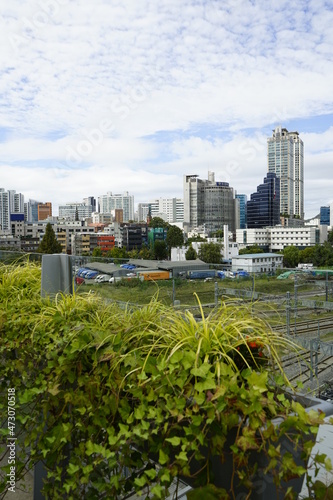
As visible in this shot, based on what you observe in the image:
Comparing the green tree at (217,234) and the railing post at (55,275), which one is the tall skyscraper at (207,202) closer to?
the green tree at (217,234)

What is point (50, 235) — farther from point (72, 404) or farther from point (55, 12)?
point (72, 404)

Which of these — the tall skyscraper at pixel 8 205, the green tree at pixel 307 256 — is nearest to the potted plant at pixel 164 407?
the green tree at pixel 307 256

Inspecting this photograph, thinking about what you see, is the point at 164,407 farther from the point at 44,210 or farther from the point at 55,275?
the point at 44,210

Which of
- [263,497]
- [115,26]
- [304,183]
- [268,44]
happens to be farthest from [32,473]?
[304,183]

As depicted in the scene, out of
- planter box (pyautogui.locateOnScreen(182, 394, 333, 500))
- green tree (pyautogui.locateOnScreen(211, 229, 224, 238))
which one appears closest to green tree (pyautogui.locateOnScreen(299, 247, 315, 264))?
green tree (pyautogui.locateOnScreen(211, 229, 224, 238))

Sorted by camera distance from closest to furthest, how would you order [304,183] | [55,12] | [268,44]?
[55,12]
[268,44]
[304,183]

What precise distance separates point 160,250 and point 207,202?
1268 inches

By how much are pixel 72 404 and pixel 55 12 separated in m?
4.91

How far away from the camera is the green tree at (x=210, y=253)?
67.6 m

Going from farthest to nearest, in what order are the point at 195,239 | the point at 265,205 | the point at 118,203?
1. the point at 118,203
2. the point at 265,205
3. the point at 195,239

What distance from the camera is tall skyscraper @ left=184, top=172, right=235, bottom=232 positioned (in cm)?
10406

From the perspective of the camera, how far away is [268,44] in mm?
9219

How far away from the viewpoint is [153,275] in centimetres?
385

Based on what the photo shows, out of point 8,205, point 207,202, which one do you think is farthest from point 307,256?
point 8,205
